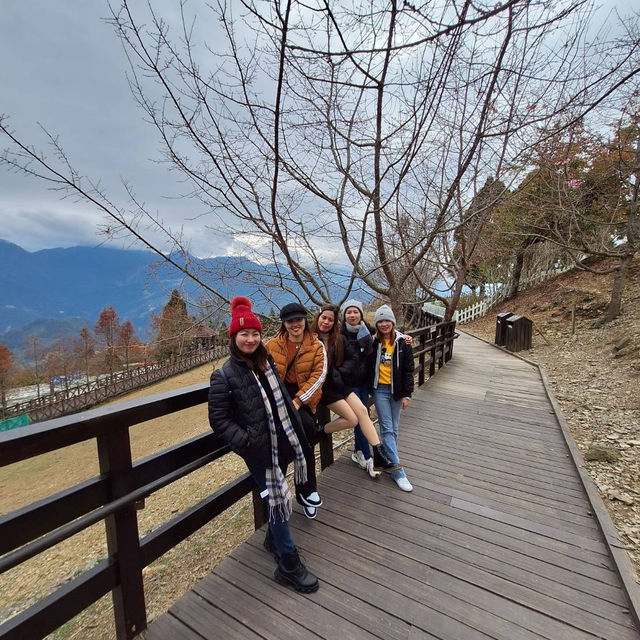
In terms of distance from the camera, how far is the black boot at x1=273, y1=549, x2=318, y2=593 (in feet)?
6.19

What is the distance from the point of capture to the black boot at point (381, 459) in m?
3.14

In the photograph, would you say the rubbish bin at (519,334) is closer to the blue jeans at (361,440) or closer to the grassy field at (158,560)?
the grassy field at (158,560)

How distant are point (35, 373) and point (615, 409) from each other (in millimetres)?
56229

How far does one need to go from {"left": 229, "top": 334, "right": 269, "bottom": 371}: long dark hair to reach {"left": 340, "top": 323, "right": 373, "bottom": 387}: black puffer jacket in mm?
1078

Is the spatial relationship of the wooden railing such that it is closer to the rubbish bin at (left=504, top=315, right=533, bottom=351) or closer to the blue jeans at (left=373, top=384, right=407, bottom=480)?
the blue jeans at (left=373, top=384, right=407, bottom=480)

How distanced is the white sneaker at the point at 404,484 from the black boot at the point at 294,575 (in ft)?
4.02

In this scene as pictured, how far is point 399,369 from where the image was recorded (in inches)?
123

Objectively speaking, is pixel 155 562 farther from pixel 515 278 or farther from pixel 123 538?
pixel 515 278

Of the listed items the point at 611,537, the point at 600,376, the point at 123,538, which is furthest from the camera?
the point at 600,376

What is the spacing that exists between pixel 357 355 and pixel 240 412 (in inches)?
53.6

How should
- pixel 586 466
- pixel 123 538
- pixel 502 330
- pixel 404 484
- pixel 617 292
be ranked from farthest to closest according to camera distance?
pixel 502 330
pixel 617 292
pixel 586 466
pixel 404 484
pixel 123 538

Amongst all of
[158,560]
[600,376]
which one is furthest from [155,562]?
[600,376]

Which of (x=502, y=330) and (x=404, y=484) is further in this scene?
(x=502, y=330)

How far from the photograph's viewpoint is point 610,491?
2.95m
